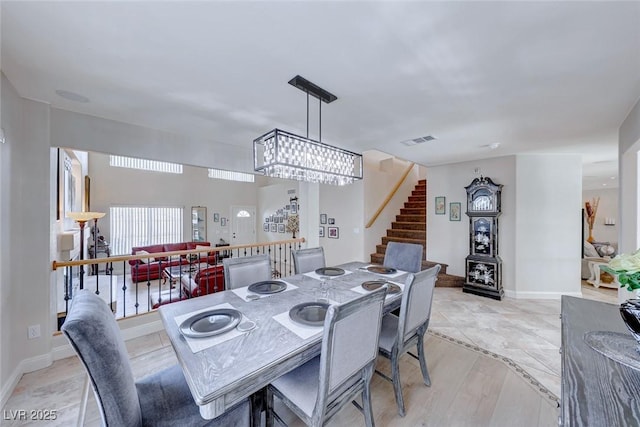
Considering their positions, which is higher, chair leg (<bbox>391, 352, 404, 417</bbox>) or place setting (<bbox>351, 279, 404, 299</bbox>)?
place setting (<bbox>351, 279, 404, 299</bbox>)

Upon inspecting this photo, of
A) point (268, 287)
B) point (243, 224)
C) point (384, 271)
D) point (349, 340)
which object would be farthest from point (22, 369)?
point (243, 224)

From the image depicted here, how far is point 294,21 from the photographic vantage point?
135 centimetres

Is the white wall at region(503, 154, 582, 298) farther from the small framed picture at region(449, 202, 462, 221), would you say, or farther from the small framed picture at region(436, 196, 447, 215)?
the small framed picture at region(436, 196, 447, 215)

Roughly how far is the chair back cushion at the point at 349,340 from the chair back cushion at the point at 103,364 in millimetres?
857

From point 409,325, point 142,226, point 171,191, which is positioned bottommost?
point 409,325

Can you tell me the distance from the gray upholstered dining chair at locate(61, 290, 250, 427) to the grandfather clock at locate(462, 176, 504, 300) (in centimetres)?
437

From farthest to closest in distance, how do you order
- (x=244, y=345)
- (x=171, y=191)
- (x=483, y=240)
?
(x=171, y=191), (x=483, y=240), (x=244, y=345)

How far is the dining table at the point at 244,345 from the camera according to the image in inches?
41.9

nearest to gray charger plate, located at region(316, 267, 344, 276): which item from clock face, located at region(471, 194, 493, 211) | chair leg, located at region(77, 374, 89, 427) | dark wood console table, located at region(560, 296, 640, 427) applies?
dark wood console table, located at region(560, 296, 640, 427)

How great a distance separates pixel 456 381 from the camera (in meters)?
2.18

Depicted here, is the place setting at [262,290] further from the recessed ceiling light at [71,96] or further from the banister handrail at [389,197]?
the banister handrail at [389,197]

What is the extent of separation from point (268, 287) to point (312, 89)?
173 centimetres

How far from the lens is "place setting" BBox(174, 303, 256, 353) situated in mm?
1355

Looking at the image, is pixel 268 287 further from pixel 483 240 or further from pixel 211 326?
pixel 483 240
